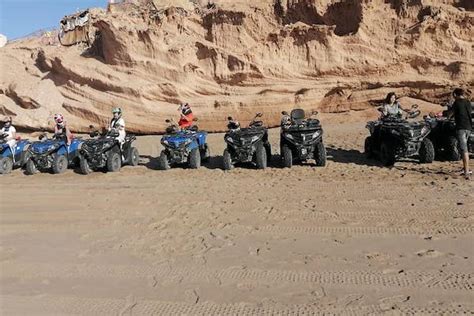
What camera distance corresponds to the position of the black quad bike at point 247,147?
9898mm

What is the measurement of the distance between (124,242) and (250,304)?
7.10ft

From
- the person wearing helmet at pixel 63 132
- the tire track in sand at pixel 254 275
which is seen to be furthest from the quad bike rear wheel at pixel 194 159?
the tire track in sand at pixel 254 275

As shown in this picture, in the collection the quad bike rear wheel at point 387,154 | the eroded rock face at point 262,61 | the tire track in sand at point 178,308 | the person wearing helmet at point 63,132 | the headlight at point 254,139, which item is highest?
the eroded rock face at point 262,61

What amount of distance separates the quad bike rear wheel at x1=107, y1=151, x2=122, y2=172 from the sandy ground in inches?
73.9

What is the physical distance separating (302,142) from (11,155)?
276 inches

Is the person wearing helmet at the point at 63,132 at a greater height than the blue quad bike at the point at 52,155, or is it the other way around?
the person wearing helmet at the point at 63,132

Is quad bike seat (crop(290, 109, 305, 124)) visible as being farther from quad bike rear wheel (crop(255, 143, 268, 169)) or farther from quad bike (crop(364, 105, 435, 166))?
quad bike (crop(364, 105, 435, 166))

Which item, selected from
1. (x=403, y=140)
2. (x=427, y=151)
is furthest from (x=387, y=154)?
(x=427, y=151)

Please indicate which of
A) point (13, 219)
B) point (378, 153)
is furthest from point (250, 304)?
point (378, 153)

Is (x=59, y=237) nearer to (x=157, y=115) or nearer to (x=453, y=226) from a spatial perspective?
(x=453, y=226)

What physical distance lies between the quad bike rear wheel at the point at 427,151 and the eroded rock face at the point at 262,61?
6.55 m

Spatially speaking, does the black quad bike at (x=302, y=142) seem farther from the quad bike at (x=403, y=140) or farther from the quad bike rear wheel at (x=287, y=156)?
the quad bike at (x=403, y=140)

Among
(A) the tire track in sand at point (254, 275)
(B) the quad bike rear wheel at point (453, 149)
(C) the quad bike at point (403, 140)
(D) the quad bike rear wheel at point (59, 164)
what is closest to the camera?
(A) the tire track in sand at point (254, 275)

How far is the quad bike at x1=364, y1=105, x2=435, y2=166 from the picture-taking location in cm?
915
